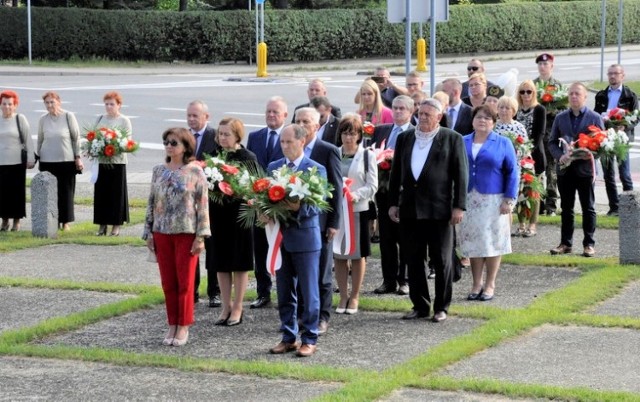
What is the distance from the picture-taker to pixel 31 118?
93.6ft

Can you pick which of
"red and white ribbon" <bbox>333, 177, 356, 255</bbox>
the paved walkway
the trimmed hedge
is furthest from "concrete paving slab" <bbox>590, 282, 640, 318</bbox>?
the trimmed hedge

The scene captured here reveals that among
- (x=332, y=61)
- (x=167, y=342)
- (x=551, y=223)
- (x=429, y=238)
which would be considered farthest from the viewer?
(x=332, y=61)

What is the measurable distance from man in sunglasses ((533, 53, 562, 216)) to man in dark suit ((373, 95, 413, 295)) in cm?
377

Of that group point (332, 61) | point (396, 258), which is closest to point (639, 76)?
point (332, 61)

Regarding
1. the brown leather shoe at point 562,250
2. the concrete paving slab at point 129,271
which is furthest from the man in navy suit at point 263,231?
the brown leather shoe at point 562,250

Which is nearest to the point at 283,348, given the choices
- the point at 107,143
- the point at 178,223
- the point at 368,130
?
the point at 178,223

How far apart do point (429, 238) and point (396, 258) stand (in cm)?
113

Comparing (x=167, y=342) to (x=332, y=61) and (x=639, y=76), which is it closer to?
(x=639, y=76)

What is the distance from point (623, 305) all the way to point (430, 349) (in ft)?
7.78

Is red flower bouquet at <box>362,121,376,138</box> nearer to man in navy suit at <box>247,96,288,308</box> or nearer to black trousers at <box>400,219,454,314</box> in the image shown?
man in navy suit at <box>247,96,288,308</box>

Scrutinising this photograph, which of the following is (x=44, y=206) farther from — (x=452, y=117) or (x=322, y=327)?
(x=322, y=327)

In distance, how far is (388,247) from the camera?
41.6 feet

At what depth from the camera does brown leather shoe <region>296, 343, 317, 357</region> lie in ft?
33.6

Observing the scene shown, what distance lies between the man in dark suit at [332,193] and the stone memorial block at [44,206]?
5.78 metres
